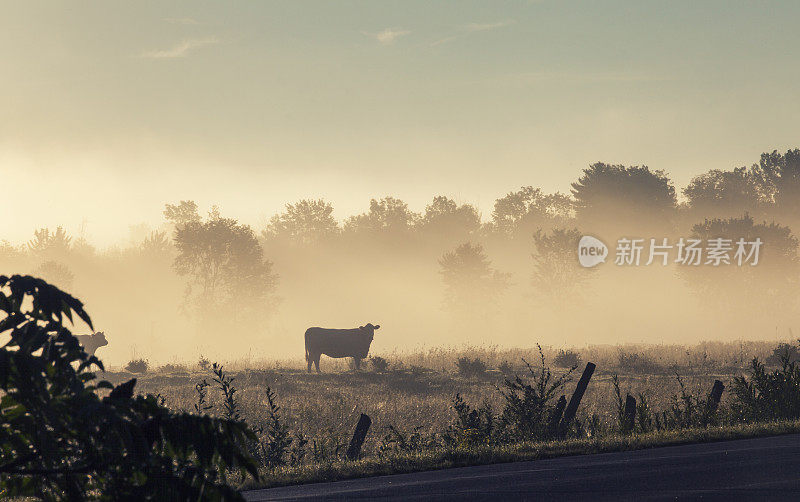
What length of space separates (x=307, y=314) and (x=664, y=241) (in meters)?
53.5

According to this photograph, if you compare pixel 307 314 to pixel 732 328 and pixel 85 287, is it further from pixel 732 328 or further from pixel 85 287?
pixel 732 328

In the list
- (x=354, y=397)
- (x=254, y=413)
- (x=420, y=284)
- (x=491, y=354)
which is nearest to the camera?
(x=254, y=413)

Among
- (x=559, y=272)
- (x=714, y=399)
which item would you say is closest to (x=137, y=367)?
(x=714, y=399)

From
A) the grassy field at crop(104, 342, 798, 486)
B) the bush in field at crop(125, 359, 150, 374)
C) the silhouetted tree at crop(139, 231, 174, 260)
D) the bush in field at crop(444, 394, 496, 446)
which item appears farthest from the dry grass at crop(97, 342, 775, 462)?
the silhouetted tree at crop(139, 231, 174, 260)

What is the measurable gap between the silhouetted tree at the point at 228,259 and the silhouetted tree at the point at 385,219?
50.2 metres

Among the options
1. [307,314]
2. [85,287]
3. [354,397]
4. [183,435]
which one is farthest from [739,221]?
[183,435]

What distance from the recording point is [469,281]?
101000 mm

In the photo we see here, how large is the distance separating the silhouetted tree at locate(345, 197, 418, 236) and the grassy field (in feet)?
303

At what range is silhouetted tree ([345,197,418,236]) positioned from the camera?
5792 inches

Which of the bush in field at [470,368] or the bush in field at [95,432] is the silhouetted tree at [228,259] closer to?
the bush in field at [470,368]

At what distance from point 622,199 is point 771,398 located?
10121 centimetres

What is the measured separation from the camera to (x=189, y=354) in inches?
3979

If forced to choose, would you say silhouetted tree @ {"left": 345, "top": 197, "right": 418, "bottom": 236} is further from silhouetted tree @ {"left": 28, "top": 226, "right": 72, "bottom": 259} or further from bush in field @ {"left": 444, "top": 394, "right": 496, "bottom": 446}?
bush in field @ {"left": 444, "top": 394, "right": 496, "bottom": 446}

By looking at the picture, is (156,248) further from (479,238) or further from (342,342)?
(342,342)
